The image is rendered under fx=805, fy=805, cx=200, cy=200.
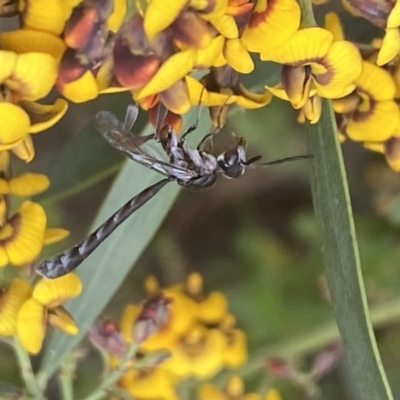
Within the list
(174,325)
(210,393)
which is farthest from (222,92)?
(210,393)

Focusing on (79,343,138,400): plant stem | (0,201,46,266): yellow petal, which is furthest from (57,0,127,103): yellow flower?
(79,343,138,400): plant stem

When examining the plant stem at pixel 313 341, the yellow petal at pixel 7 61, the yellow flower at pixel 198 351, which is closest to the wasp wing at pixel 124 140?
the yellow petal at pixel 7 61

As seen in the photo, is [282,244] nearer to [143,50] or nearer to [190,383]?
[190,383]

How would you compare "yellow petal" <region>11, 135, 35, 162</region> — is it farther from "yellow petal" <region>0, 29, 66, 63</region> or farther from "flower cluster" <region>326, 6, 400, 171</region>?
"flower cluster" <region>326, 6, 400, 171</region>

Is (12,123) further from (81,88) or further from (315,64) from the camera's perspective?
(315,64)

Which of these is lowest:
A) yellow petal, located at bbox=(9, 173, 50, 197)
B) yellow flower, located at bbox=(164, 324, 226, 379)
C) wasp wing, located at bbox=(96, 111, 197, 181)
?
yellow flower, located at bbox=(164, 324, 226, 379)
